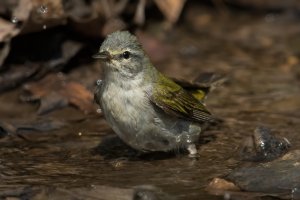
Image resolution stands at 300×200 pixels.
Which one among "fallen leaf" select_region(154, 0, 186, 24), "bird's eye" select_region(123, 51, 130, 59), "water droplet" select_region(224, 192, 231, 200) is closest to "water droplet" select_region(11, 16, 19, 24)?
"bird's eye" select_region(123, 51, 130, 59)

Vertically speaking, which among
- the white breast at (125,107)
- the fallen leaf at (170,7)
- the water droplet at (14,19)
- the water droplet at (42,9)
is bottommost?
the white breast at (125,107)

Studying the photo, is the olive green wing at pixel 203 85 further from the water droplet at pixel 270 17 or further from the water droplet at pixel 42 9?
the water droplet at pixel 270 17

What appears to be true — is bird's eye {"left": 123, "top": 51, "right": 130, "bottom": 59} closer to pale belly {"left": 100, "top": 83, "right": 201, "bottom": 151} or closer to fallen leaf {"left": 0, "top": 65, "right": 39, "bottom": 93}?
pale belly {"left": 100, "top": 83, "right": 201, "bottom": 151}

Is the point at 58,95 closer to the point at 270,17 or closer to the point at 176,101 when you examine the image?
the point at 176,101

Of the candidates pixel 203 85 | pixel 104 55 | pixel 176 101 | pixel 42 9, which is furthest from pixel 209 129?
pixel 42 9

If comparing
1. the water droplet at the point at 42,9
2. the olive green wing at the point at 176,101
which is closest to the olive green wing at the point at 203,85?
the olive green wing at the point at 176,101

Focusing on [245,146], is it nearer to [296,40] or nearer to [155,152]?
[155,152]

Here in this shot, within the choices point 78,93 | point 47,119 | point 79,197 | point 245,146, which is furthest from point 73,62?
point 79,197
